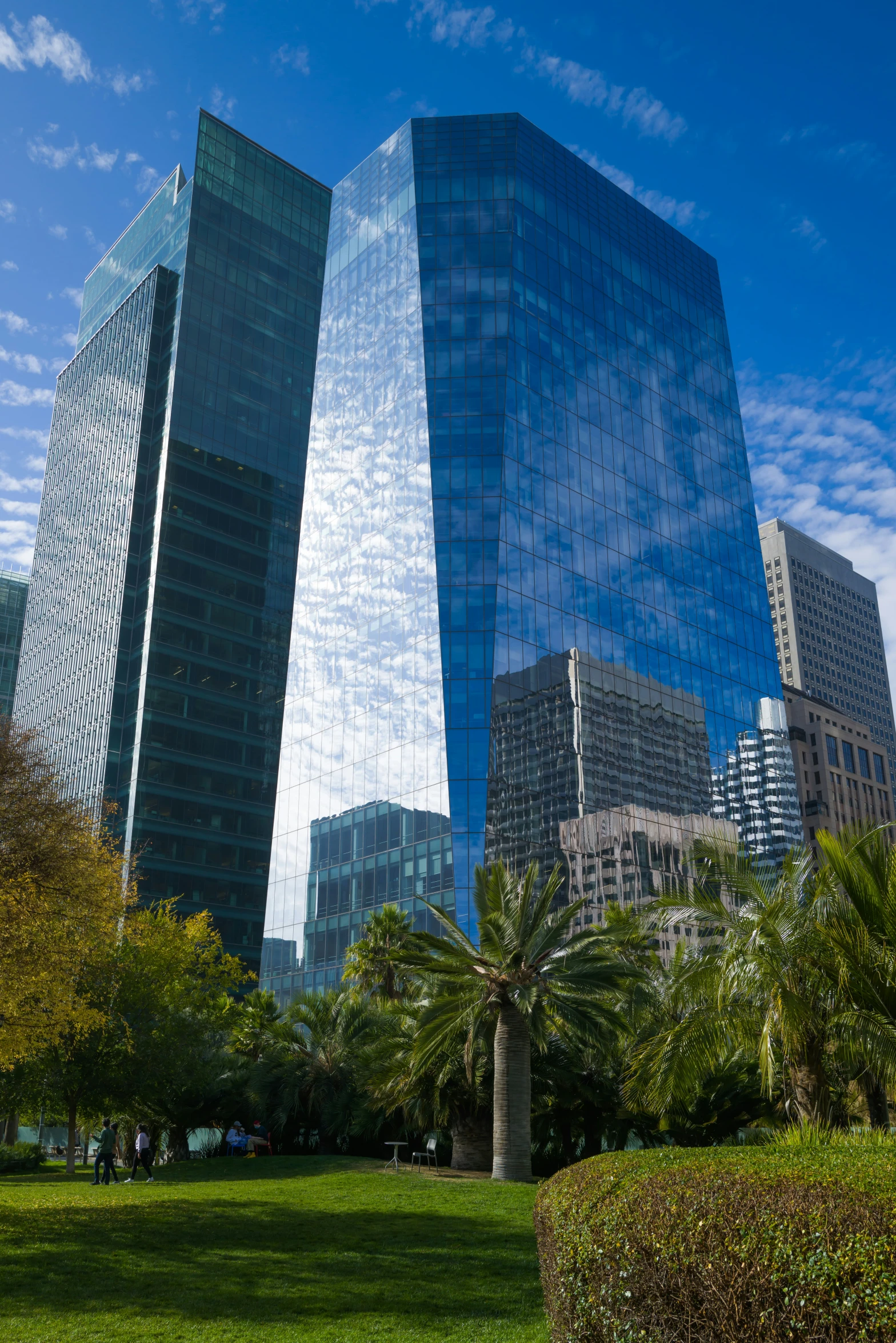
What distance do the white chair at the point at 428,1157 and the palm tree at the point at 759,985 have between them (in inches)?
532

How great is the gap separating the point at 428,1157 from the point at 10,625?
477 ft

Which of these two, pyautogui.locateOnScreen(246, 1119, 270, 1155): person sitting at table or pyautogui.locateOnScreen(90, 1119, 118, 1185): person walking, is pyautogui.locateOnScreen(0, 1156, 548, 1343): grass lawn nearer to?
pyautogui.locateOnScreen(90, 1119, 118, 1185): person walking

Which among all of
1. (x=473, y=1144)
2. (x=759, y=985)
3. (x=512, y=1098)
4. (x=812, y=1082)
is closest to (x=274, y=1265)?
(x=759, y=985)

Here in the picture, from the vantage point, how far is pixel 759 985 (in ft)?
53.9

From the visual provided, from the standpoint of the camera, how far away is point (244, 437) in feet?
384

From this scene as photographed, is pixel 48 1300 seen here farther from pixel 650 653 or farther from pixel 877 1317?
pixel 650 653

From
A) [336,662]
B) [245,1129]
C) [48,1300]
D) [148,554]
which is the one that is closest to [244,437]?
[148,554]

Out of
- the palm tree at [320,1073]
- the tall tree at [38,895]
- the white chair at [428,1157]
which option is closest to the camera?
the tall tree at [38,895]

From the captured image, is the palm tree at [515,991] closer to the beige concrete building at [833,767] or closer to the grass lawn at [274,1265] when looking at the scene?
the grass lawn at [274,1265]

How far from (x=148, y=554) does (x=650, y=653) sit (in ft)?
179

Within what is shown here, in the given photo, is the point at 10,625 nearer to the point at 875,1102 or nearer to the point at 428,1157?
the point at 428,1157

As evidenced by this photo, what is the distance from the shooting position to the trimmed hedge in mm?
6137

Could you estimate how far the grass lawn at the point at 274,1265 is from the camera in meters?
11.9

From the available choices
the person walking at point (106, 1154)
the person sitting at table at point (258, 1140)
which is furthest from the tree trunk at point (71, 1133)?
the person walking at point (106, 1154)
